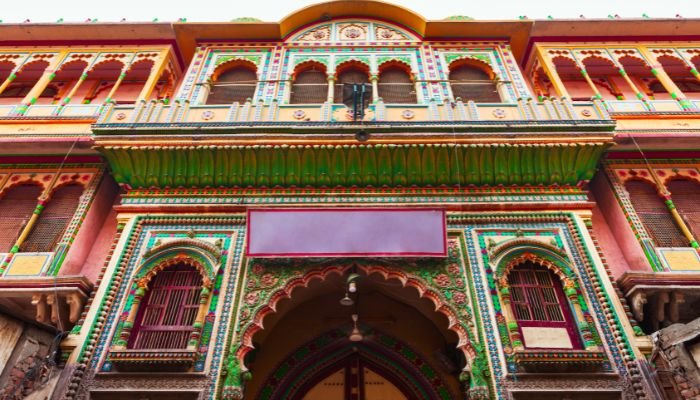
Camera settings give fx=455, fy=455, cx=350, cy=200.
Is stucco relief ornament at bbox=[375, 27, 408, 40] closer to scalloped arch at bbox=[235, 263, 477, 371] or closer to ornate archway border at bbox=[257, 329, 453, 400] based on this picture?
A: scalloped arch at bbox=[235, 263, 477, 371]

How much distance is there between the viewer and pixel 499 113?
8461 mm

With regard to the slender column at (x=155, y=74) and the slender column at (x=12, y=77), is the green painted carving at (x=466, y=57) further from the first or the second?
the slender column at (x=12, y=77)

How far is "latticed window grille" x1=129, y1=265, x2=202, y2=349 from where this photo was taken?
249 inches

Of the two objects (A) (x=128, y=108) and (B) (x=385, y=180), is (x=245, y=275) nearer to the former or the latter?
(B) (x=385, y=180)

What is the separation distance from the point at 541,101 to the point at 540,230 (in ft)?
9.43

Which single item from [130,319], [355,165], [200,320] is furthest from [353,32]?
[130,319]

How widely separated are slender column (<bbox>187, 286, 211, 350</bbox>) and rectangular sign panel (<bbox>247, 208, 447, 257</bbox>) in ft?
2.85

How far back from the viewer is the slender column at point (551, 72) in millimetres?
9393

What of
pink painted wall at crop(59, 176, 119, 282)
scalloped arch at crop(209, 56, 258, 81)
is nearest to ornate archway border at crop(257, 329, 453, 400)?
pink painted wall at crop(59, 176, 119, 282)

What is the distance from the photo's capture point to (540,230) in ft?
23.9

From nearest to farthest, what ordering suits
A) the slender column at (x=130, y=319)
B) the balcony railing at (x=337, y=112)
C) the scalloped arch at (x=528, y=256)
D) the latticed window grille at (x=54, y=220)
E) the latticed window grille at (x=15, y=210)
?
1. the slender column at (x=130, y=319)
2. the scalloped arch at (x=528, y=256)
3. the latticed window grille at (x=54, y=220)
4. the latticed window grille at (x=15, y=210)
5. the balcony railing at (x=337, y=112)

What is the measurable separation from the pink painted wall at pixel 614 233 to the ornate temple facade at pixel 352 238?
37 mm

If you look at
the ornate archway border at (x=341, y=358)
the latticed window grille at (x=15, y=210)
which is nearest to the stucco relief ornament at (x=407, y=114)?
the ornate archway border at (x=341, y=358)

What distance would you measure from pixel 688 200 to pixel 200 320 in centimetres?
857
